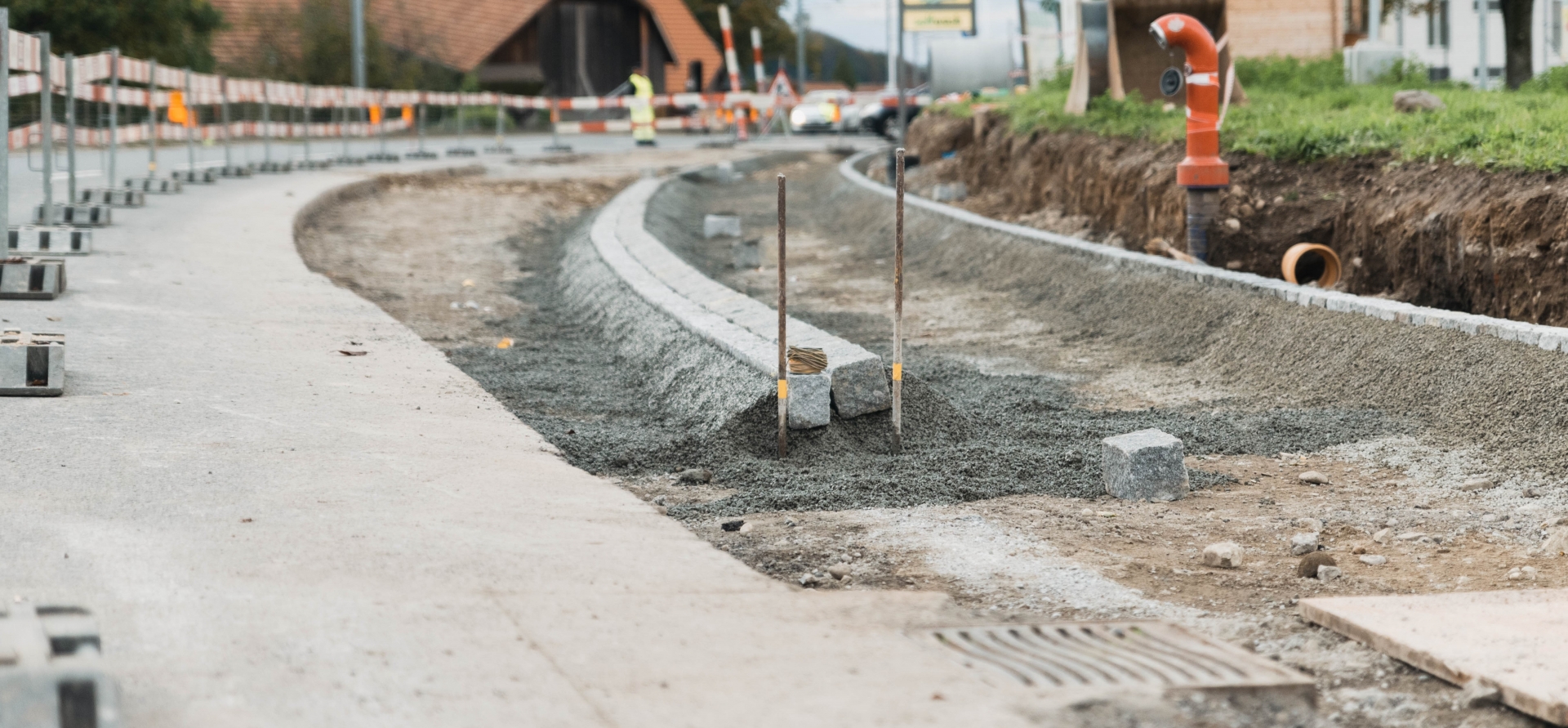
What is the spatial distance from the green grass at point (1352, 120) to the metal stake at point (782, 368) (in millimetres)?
4058

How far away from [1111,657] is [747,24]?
223 feet

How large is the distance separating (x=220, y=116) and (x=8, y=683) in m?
32.0

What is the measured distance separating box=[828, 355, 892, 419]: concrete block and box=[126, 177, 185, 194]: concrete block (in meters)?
12.1

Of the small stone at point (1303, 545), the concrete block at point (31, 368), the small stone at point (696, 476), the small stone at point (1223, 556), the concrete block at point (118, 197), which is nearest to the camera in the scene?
the small stone at point (1223, 556)

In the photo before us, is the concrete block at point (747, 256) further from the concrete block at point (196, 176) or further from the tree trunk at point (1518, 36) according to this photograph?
the tree trunk at point (1518, 36)

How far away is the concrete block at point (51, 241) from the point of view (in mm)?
11203

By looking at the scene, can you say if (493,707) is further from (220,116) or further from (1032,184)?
(220,116)

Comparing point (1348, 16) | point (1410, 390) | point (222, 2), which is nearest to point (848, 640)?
point (1410, 390)

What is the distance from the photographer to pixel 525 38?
52906mm

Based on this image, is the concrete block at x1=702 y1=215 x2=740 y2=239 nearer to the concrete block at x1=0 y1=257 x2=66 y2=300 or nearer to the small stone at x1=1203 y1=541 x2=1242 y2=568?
the concrete block at x1=0 y1=257 x2=66 y2=300

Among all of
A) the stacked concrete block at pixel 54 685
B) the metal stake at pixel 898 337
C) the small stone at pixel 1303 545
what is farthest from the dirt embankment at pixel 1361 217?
the stacked concrete block at pixel 54 685

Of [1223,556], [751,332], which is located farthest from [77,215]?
[1223,556]

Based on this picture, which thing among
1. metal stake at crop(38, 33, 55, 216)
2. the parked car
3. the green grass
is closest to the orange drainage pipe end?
the green grass

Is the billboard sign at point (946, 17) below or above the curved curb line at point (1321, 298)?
above
